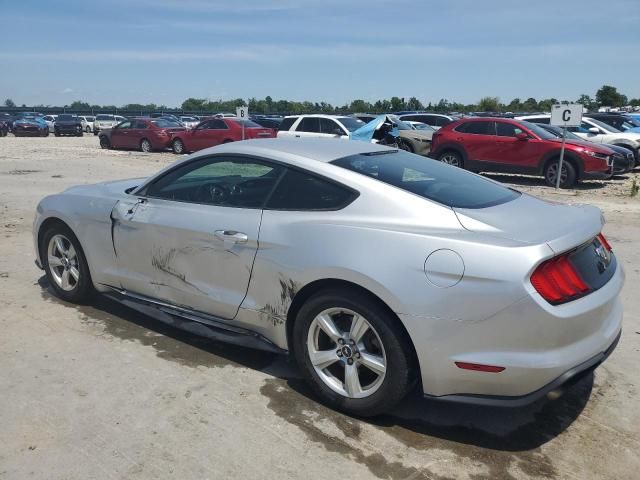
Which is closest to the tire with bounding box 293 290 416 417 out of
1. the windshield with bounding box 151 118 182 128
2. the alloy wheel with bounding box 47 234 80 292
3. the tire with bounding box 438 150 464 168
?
the alloy wheel with bounding box 47 234 80 292

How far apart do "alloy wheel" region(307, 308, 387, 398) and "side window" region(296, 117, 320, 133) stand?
15647 millimetres

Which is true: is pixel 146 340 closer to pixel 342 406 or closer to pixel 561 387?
pixel 342 406

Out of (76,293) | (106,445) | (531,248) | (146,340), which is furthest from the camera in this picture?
(76,293)

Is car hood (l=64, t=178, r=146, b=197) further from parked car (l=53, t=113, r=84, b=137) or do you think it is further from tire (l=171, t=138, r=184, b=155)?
parked car (l=53, t=113, r=84, b=137)

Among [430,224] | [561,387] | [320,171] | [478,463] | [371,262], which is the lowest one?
[478,463]

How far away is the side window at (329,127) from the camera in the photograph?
18.2 m

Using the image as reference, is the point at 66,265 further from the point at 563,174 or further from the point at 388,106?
the point at 388,106

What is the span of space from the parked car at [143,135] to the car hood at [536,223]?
2088cm

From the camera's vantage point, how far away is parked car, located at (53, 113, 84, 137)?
1503 inches

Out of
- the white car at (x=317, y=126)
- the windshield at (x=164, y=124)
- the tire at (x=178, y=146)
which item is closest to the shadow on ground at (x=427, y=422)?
the white car at (x=317, y=126)

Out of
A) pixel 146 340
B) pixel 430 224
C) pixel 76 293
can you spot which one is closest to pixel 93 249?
pixel 76 293

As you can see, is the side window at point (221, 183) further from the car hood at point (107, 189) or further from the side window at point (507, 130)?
the side window at point (507, 130)

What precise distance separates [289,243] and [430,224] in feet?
2.70

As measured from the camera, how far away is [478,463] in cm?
288
